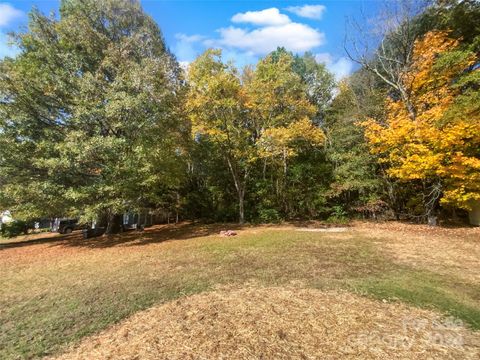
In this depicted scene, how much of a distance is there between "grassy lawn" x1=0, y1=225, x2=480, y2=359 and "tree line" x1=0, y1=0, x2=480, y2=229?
228 cm

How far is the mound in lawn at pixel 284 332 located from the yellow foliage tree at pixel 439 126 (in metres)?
7.61

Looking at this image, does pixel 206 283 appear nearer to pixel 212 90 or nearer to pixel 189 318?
pixel 189 318

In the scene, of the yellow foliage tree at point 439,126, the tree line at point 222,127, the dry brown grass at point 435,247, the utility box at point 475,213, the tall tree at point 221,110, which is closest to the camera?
the dry brown grass at point 435,247

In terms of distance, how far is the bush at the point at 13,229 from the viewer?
673 inches

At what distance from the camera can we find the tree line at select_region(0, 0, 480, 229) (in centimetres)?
941

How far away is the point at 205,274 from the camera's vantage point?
5.73 meters

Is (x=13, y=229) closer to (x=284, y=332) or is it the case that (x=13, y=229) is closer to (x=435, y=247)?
(x=284, y=332)

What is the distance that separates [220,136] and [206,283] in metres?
9.42

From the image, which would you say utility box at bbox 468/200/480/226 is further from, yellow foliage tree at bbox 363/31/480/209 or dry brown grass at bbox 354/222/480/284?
dry brown grass at bbox 354/222/480/284

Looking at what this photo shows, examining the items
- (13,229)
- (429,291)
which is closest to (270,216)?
(429,291)

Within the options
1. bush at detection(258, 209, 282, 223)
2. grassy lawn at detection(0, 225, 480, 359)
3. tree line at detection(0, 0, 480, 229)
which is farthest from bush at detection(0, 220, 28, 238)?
bush at detection(258, 209, 282, 223)

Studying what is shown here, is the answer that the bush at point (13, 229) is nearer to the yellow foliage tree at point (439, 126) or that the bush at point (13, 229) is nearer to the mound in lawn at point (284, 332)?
the mound in lawn at point (284, 332)

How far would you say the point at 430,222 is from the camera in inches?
431

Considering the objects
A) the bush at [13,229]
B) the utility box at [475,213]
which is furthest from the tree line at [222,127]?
the bush at [13,229]
